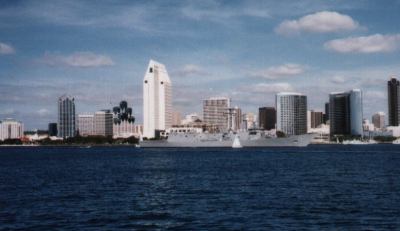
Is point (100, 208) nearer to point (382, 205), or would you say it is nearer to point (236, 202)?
point (236, 202)

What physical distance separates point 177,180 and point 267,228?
31297 millimetres

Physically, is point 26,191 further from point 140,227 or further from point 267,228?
point 267,228

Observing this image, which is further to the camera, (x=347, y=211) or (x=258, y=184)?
(x=258, y=184)

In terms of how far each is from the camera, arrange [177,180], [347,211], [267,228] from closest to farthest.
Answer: [267,228], [347,211], [177,180]

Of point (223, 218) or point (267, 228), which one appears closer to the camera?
point (267, 228)

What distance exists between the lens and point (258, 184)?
53000 mm

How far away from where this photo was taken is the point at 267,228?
96.4ft

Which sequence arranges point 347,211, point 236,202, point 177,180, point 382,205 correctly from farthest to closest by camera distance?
point 177,180 < point 236,202 < point 382,205 < point 347,211

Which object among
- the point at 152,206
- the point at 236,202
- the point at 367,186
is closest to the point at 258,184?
the point at 367,186

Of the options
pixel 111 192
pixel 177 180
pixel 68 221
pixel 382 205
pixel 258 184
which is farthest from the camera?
pixel 177 180

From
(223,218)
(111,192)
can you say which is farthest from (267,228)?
(111,192)

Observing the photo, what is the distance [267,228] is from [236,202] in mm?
10239

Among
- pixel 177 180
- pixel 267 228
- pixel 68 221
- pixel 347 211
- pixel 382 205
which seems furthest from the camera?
pixel 177 180

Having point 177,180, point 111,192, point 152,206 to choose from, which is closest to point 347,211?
point 152,206
